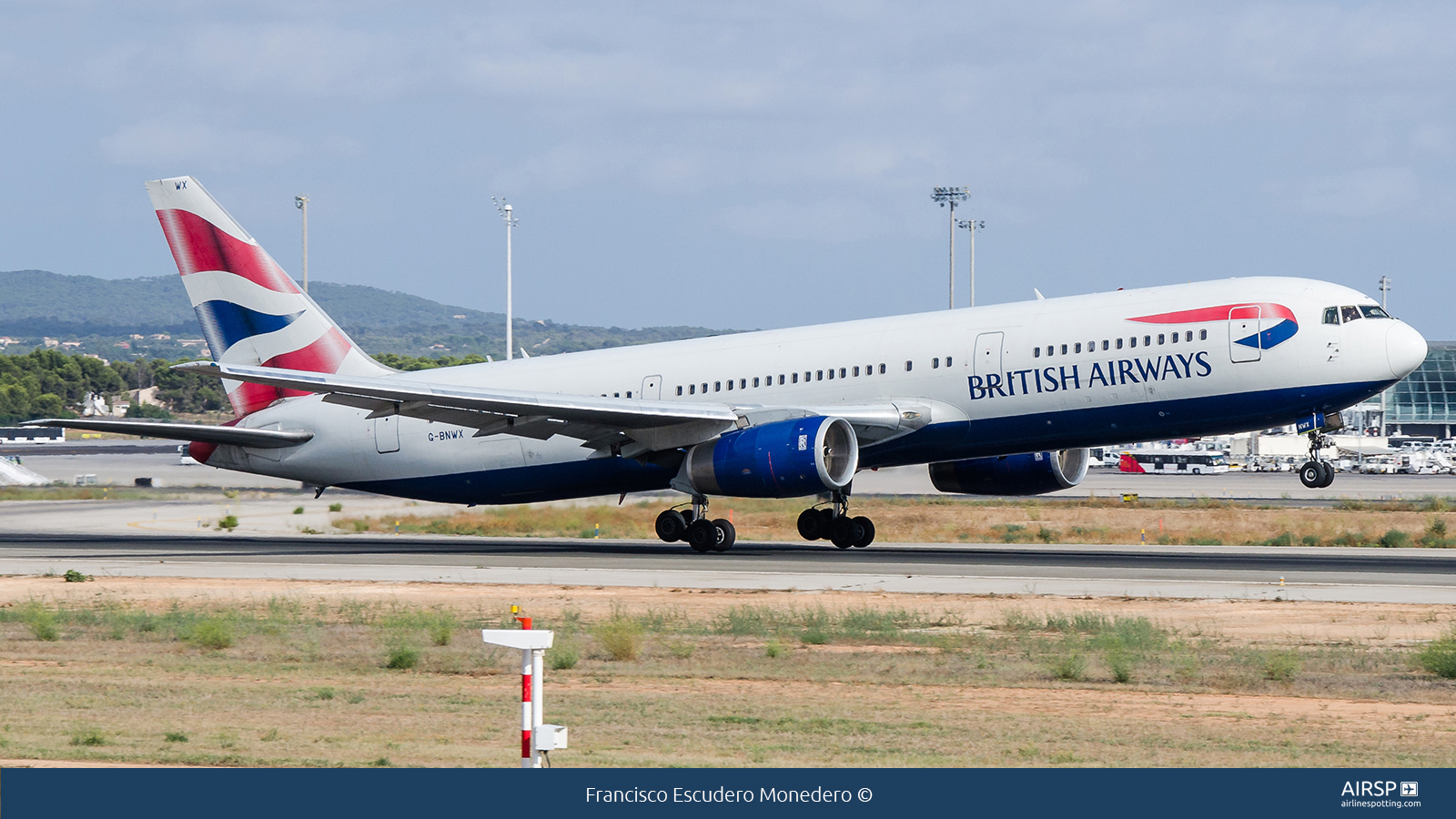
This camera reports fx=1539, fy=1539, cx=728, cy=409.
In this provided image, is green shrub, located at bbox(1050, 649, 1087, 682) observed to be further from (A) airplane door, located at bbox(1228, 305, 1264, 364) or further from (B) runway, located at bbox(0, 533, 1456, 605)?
(A) airplane door, located at bbox(1228, 305, 1264, 364)

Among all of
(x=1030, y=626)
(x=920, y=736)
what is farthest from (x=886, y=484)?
(x=920, y=736)

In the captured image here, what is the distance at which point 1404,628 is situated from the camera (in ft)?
66.0

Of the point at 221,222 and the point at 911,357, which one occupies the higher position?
the point at 221,222

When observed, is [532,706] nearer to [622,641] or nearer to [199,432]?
[622,641]

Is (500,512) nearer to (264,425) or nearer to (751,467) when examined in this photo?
(264,425)

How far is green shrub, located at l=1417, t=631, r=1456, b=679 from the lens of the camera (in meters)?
16.2

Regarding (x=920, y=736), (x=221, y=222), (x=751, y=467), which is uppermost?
(x=221, y=222)

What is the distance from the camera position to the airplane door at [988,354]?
105 ft

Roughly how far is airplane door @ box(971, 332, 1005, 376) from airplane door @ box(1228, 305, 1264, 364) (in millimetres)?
4601

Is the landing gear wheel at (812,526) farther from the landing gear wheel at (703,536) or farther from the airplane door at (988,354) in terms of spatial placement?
the airplane door at (988,354)

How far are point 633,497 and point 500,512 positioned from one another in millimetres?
10325

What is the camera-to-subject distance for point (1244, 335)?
30266 millimetres

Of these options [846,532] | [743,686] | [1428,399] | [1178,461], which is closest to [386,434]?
[846,532]

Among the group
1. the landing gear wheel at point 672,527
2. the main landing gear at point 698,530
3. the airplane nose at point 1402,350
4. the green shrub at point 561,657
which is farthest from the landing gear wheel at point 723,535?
the green shrub at point 561,657
